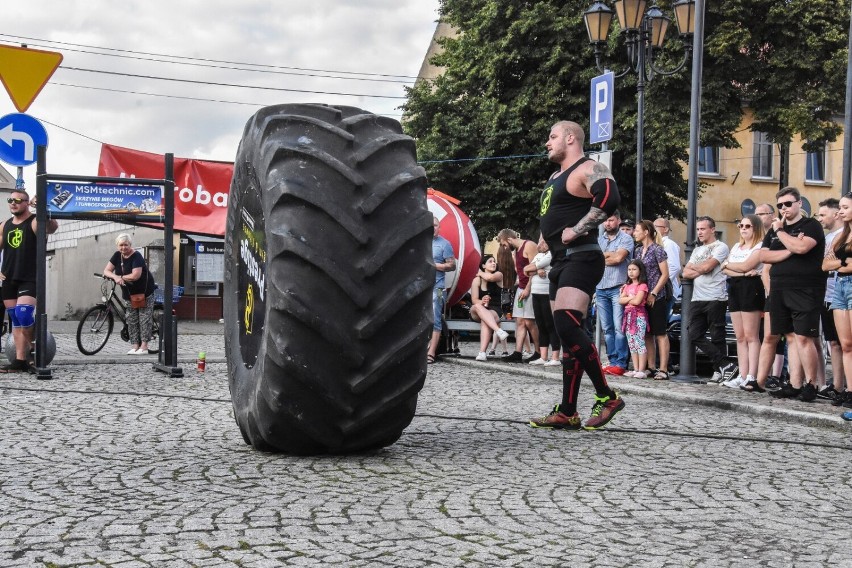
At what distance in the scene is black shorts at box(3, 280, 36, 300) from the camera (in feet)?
41.1

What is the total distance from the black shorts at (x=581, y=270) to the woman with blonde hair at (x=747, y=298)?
4.38m

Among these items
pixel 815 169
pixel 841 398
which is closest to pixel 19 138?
pixel 841 398

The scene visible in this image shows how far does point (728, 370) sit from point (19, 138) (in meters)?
8.28

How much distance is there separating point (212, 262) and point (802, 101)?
53.9 feet

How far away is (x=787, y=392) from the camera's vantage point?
10430mm

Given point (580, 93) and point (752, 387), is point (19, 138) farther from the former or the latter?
point (580, 93)

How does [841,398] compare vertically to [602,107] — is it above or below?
below

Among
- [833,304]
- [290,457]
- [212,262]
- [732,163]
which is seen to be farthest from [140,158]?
[732,163]

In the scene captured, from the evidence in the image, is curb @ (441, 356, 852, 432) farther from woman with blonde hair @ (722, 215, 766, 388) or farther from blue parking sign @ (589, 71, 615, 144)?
blue parking sign @ (589, 71, 615, 144)

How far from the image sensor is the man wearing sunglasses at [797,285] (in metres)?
Result: 10.2

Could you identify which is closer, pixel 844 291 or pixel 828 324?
pixel 844 291

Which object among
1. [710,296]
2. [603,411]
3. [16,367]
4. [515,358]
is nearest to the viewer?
[603,411]

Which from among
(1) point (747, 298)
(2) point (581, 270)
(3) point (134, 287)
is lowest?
(3) point (134, 287)

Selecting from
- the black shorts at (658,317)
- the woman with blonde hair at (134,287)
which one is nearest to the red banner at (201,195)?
the woman with blonde hair at (134,287)
